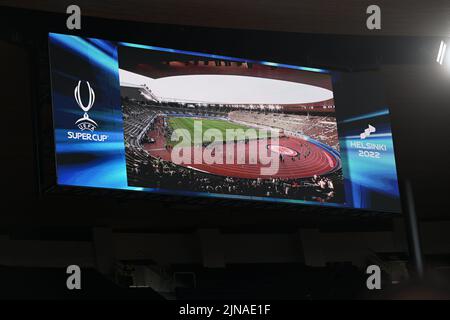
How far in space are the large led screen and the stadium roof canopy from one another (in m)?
0.01

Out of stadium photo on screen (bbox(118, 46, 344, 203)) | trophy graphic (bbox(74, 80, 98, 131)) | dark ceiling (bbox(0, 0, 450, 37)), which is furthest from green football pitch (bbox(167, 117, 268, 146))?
dark ceiling (bbox(0, 0, 450, 37))

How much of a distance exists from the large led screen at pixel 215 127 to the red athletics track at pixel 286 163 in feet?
0.05

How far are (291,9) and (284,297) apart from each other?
15.3ft

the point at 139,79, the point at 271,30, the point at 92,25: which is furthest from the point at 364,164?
the point at 92,25

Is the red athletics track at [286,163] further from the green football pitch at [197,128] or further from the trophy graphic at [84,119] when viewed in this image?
the trophy graphic at [84,119]

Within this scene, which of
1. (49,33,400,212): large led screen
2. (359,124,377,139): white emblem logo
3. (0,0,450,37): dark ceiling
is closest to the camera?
(49,33,400,212): large led screen

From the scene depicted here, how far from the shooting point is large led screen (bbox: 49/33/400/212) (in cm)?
861

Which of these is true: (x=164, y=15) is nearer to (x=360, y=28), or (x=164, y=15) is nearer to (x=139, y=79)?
(x=139, y=79)

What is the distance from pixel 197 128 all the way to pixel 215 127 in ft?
0.83

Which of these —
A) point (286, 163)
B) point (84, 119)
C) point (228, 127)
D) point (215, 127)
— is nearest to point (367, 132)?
point (286, 163)

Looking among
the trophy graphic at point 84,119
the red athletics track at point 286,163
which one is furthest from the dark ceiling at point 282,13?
the red athletics track at point 286,163

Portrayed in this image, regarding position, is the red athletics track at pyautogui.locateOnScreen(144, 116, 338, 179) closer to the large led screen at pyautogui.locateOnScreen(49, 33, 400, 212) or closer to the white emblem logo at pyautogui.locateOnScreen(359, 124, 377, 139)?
the large led screen at pyautogui.locateOnScreen(49, 33, 400, 212)

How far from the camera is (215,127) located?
9.61 metres

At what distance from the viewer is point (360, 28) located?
9930mm
